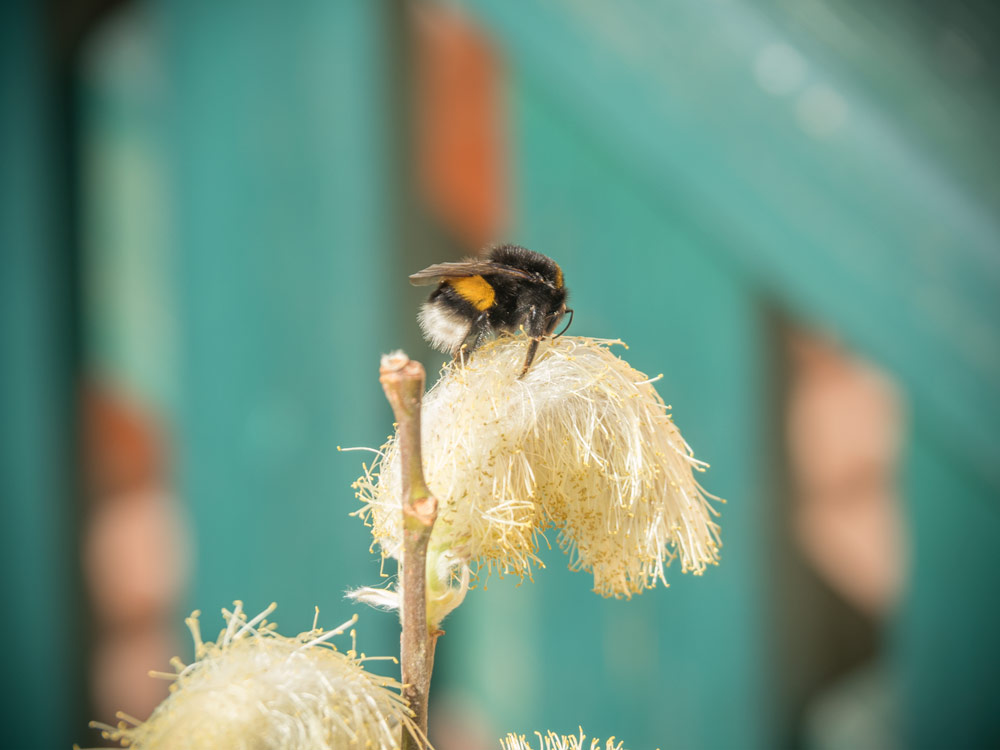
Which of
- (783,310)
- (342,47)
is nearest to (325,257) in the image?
(342,47)

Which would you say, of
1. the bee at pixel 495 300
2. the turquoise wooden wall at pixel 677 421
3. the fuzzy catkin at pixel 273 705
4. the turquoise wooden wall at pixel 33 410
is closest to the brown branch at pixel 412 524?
the fuzzy catkin at pixel 273 705

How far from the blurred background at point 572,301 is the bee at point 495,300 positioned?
23.0 inches

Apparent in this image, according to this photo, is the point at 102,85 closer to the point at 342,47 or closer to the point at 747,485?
the point at 342,47

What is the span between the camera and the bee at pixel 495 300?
39cm

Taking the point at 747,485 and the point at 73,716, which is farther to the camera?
the point at 73,716

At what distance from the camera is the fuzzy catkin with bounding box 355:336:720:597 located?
33 centimetres

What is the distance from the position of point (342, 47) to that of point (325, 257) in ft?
0.84

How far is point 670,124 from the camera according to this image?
93 cm

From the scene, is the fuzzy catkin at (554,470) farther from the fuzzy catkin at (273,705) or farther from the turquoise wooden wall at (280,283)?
the turquoise wooden wall at (280,283)

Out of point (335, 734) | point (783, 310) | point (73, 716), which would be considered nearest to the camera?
point (335, 734)

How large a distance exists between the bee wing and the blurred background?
60 cm

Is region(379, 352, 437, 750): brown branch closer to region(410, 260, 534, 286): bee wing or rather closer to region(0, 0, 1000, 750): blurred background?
region(410, 260, 534, 286): bee wing

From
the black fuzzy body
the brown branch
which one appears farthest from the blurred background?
the brown branch

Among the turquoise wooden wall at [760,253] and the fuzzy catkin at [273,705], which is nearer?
the fuzzy catkin at [273,705]
